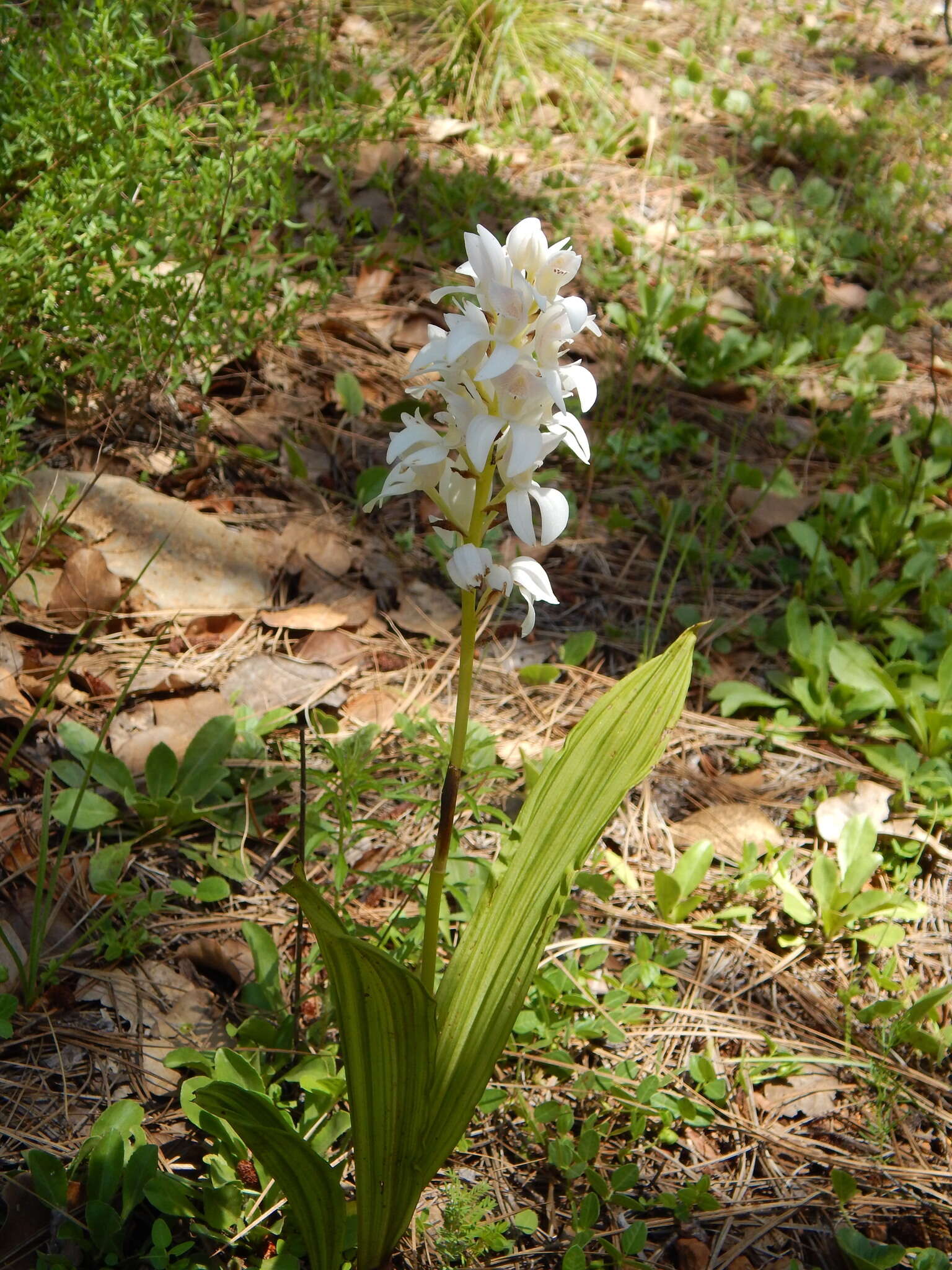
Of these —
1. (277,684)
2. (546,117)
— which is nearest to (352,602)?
(277,684)

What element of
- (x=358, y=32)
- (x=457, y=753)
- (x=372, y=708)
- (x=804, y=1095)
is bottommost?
(x=804, y=1095)

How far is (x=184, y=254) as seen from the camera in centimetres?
245

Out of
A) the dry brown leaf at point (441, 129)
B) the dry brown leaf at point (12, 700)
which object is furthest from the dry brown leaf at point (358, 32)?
the dry brown leaf at point (12, 700)

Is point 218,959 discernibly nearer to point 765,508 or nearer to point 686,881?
point 686,881

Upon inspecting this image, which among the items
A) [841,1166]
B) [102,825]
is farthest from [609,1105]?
[102,825]

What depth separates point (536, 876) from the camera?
1.41 meters

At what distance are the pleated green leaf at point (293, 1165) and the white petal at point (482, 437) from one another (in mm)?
791

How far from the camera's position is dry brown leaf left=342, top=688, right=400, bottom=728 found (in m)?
2.25

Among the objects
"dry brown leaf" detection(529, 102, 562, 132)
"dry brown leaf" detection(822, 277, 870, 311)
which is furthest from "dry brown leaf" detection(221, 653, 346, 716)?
"dry brown leaf" detection(529, 102, 562, 132)

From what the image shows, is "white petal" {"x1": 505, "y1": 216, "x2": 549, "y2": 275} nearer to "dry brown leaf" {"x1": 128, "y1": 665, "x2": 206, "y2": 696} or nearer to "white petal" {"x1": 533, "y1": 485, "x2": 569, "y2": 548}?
"white petal" {"x1": 533, "y1": 485, "x2": 569, "y2": 548}

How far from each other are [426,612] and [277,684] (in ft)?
1.45

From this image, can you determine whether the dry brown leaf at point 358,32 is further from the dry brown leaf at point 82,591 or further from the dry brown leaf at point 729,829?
the dry brown leaf at point 729,829

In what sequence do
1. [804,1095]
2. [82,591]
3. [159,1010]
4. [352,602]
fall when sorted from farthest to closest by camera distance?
[352,602] < [82,591] < [804,1095] < [159,1010]

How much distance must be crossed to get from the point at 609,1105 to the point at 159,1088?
72 cm
